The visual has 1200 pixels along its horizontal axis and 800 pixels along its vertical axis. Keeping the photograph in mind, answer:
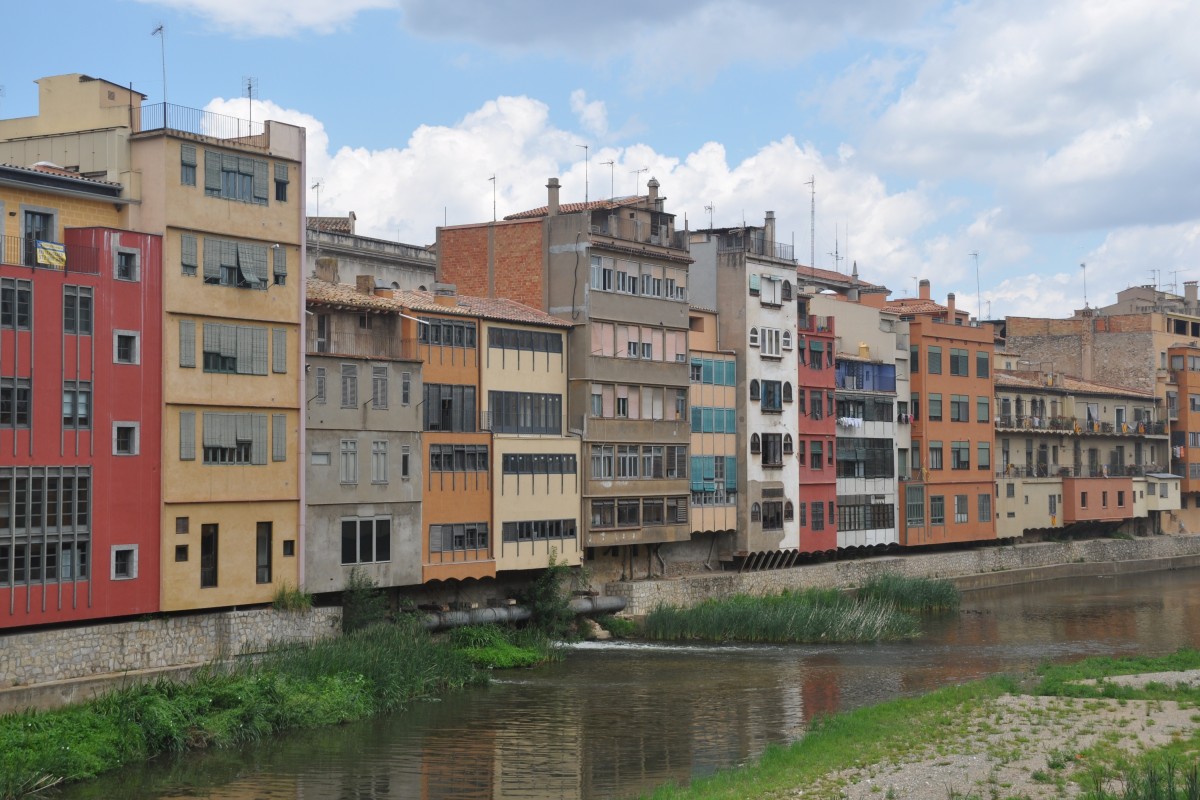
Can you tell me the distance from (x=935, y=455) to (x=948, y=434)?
1713 millimetres

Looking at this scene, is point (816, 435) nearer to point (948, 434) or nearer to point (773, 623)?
point (948, 434)

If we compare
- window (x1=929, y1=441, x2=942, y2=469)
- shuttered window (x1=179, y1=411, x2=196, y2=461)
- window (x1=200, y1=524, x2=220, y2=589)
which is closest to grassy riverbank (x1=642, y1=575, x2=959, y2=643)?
window (x1=200, y1=524, x2=220, y2=589)

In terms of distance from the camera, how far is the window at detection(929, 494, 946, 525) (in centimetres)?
7401

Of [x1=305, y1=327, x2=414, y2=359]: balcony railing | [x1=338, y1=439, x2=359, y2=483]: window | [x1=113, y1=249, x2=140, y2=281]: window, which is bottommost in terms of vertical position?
[x1=338, y1=439, x2=359, y2=483]: window

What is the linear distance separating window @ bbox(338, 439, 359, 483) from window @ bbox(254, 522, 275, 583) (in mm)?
2920

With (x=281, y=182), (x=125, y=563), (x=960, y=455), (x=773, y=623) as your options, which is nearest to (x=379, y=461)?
(x=281, y=182)

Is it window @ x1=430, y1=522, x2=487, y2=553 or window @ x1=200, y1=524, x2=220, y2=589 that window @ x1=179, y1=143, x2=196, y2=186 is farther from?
window @ x1=430, y1=522, x2=487, y2=553

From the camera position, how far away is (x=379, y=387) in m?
43.8

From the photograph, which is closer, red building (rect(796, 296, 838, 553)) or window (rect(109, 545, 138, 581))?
window (rect(109, 545, 138, 581))

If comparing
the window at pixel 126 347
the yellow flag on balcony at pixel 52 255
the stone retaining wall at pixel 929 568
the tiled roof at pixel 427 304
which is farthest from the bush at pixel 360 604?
the stone retaining wall at pixel 929 568

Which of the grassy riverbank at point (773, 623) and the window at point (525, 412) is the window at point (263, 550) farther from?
the grassy riverbank at point (773, 623)

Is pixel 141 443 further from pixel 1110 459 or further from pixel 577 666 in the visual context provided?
pixel 1110 459

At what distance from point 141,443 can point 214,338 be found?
3480mm

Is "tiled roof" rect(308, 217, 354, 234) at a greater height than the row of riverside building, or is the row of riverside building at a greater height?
"tiled roof" rect(308, 217, 354, 234)
